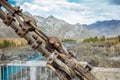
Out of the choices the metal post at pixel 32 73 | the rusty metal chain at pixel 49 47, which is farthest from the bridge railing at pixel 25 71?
the rusty metal chain at pixel 49 47

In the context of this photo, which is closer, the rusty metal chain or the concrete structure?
the rusty metal chain

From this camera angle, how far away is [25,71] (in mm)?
3926

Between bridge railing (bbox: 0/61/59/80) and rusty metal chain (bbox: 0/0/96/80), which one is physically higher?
rusty metal chain (bbox: 0/0/96/80)

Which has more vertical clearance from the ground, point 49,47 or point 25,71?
point 49,47

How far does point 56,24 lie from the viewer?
130m

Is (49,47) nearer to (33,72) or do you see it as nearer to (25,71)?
(33,72)

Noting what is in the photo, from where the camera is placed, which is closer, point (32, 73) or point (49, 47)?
point (49, 47)

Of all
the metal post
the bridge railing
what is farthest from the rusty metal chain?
the metal post

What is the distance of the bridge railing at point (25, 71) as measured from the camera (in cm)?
381

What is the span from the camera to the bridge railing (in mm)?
3809

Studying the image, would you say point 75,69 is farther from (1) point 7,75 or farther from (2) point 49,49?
(1) point 7,75

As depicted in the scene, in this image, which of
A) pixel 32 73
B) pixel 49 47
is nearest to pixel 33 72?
pixel 32 73

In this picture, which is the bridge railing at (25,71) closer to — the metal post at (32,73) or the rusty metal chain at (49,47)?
the metal post at (32,73)

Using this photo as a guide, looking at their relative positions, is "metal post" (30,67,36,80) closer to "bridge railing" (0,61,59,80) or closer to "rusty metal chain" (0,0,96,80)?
"bridge railing" (0,61,59,80)
